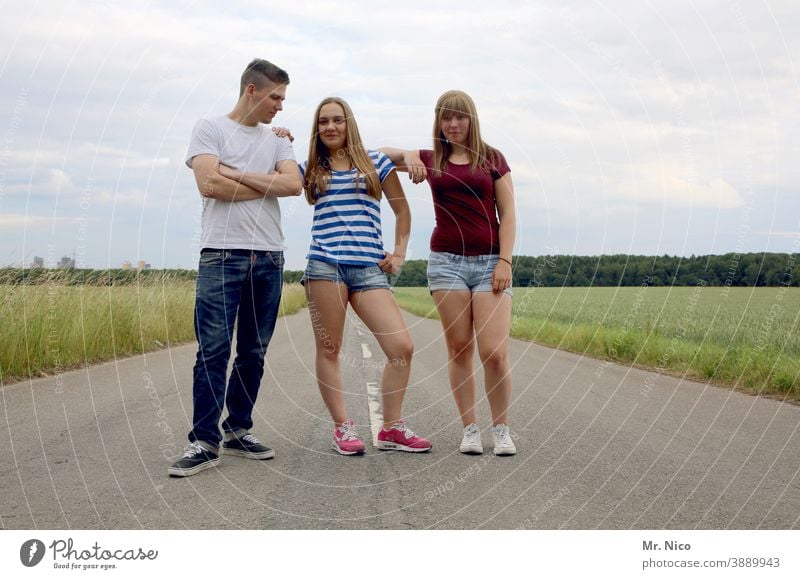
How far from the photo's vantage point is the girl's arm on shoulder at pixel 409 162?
4.86m

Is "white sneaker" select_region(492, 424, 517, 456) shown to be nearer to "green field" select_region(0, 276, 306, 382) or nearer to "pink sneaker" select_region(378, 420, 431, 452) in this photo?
"pink sneaker" select_region(378, 420, 431, 452)

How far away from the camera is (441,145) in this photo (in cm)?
496

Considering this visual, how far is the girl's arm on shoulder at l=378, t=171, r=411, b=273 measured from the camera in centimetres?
491

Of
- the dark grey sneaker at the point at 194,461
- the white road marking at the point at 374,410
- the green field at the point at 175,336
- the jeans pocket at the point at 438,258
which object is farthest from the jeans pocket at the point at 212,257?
the green field at the point at 175,336

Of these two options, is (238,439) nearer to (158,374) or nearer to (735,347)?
(158,374)

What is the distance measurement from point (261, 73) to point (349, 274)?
129 cm

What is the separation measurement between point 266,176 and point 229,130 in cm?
38

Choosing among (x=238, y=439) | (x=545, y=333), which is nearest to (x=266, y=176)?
(x=238, y=439)

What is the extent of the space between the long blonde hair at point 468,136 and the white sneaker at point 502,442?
167 cm

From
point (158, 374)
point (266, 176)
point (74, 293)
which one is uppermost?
point (266, 176)

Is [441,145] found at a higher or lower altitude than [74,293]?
higher

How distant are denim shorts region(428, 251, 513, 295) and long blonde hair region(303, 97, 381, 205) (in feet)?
2.06

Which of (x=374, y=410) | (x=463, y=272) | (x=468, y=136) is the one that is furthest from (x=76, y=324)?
(x=468, y=136)

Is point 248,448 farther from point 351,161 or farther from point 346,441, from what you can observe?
point 351,161
